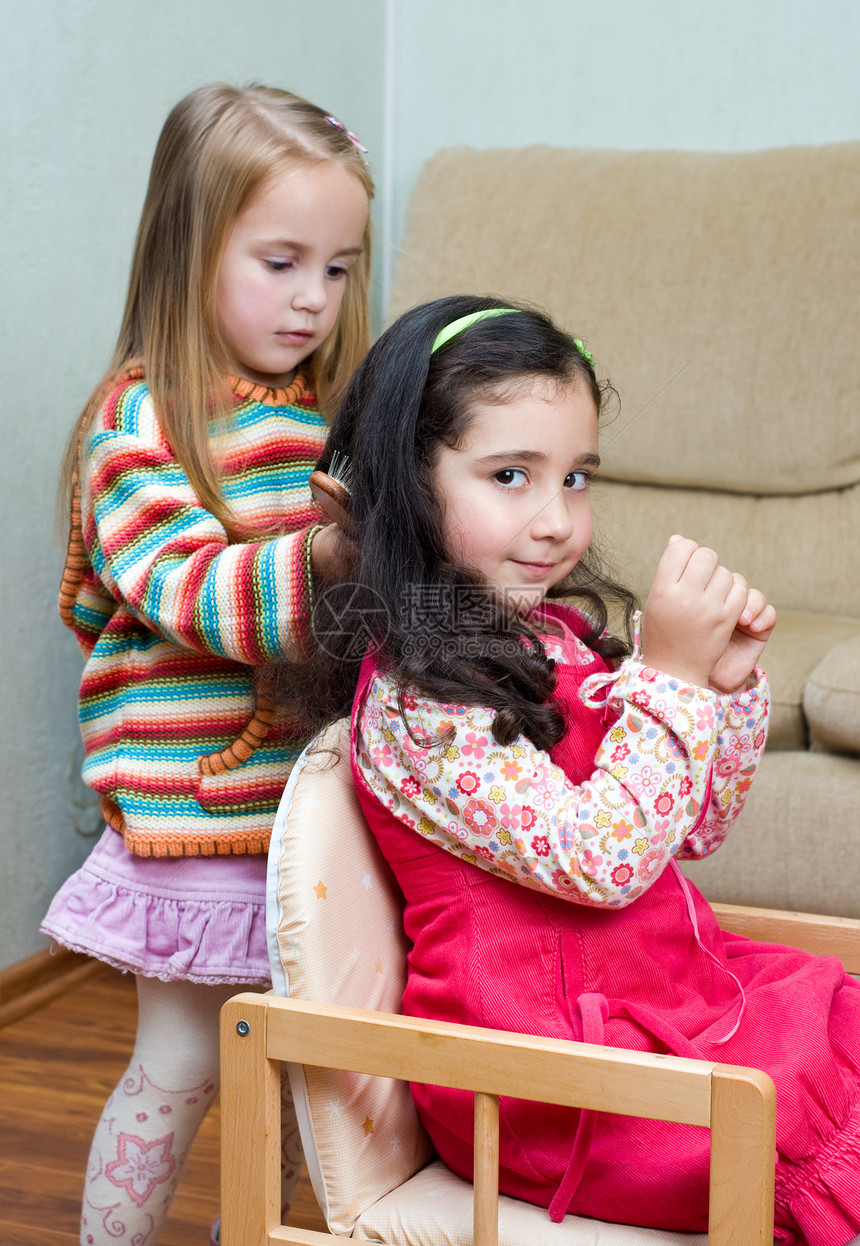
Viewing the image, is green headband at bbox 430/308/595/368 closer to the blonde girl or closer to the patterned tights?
the blonde girl

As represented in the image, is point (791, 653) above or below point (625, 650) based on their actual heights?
below

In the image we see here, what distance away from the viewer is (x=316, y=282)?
3.18 feet

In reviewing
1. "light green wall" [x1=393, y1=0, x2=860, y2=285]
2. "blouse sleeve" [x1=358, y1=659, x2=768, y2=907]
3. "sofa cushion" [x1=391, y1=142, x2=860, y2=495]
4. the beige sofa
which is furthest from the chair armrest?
"light green wall" [x1=393, y1=0, x2=860, y2=285]

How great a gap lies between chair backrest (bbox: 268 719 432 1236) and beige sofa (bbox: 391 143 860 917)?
1.02 metres

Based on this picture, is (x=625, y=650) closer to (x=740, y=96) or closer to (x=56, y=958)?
(x=56, y=958)

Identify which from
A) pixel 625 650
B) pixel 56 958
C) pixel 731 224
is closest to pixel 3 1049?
pixel 56 958

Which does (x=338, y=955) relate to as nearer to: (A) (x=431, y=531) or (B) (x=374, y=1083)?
(B) (x=374, y=1083)

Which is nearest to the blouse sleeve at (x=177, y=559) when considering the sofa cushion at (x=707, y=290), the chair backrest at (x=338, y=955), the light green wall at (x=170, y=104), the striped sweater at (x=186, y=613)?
the striped sweater at (x=186, y=613)

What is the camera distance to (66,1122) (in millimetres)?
1312

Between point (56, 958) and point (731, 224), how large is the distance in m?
1.43

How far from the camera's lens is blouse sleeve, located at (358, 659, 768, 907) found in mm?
669

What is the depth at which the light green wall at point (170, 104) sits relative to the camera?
1.43 m

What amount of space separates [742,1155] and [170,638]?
53cm

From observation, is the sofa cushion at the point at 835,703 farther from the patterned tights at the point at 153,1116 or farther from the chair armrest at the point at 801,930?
the patterned tights at the point at 153,1116
